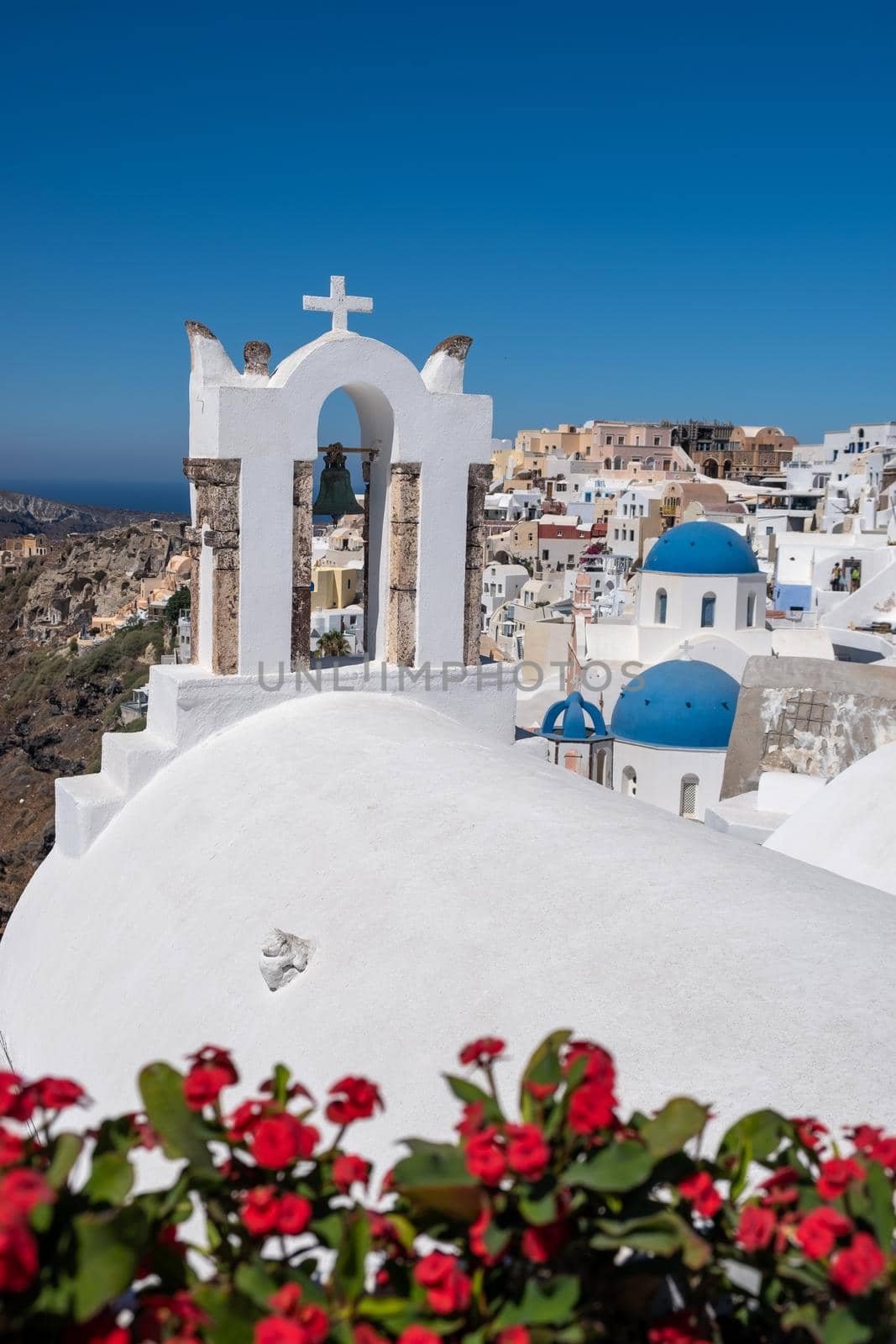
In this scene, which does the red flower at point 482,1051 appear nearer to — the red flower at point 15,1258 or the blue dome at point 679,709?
the red flower at point 15,1258

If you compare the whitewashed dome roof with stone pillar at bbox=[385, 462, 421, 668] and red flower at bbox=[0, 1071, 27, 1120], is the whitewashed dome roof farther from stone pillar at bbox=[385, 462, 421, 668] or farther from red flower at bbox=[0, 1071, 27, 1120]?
red flower at bbox=[0, 1071, 27, 1120]

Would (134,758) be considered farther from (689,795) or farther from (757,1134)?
(689,795)

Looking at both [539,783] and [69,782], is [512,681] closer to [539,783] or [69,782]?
[539,783]

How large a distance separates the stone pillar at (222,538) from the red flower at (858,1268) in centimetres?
482

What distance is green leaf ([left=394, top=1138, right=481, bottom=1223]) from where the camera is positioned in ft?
6.08

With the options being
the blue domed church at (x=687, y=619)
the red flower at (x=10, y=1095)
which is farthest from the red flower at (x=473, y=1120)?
the blue domed church at (x=687, y=619)

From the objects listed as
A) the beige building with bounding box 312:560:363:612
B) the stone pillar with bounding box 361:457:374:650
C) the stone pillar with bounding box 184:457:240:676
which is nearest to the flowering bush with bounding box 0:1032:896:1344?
the stone pillar with bounding box 184:457:240:676

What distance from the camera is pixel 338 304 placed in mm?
6367

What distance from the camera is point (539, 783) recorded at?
505 cm

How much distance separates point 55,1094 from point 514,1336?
0.76 m

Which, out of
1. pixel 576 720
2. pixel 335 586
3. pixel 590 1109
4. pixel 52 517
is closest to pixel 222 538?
pixel 590 1109

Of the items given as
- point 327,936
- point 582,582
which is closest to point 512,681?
point 327,936

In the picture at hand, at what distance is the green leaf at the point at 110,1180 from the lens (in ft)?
5.79

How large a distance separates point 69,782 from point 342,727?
1.52m
